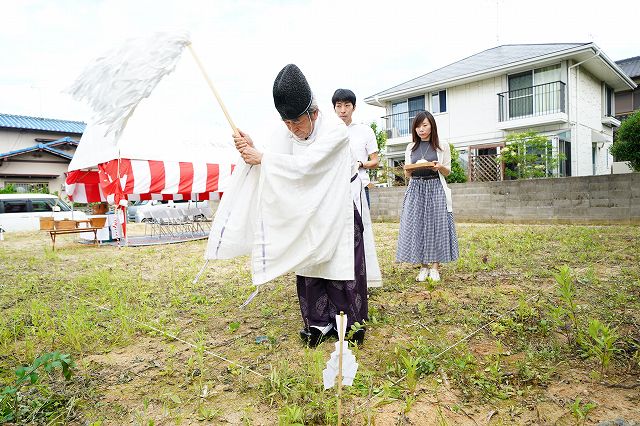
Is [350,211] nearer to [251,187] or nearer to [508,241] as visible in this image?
[251,187]

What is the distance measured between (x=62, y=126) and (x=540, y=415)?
94.1 feet

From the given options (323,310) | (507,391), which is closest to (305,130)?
(323,310)

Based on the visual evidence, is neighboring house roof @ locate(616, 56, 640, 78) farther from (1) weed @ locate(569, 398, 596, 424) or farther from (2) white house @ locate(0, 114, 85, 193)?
(2) white house @ locate(0, 114, 85, 193)

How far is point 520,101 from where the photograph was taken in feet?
48.4

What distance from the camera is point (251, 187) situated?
2.54m

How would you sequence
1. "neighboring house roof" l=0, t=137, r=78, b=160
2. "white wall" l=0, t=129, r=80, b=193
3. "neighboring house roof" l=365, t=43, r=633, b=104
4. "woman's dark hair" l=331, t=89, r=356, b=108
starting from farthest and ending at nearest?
"white wall" l=0, t=129, r=80, b=193, "neighboring house roof" l=0, t=137, r=78, b=160, "neighboring house roof" l=365, t=43, r=633, b=104, "woman's dark hair" l=331, t=89, r=356, b=108

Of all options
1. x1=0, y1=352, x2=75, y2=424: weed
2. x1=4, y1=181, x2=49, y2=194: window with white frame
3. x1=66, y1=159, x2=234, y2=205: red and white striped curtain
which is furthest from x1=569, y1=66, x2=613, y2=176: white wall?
x1=4, y1=181, x2=49, y2=194: window with white frame

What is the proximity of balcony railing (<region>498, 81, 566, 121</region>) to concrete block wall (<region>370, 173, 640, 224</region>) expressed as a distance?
20.7ft

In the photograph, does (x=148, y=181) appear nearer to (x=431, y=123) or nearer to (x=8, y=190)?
Answer: (x=431, y=123)

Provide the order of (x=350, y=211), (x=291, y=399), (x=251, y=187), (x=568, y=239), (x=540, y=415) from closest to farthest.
A: (x=540, y=415), (x=291, y=399), (x=350, y=211), (x=251, y=187), (x=568, y=239)

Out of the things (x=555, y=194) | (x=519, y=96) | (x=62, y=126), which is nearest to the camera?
(x=555, y=194)

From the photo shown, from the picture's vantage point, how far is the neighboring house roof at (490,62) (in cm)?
1346

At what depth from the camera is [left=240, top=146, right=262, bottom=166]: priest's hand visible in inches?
88.0

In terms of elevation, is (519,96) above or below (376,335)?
above
